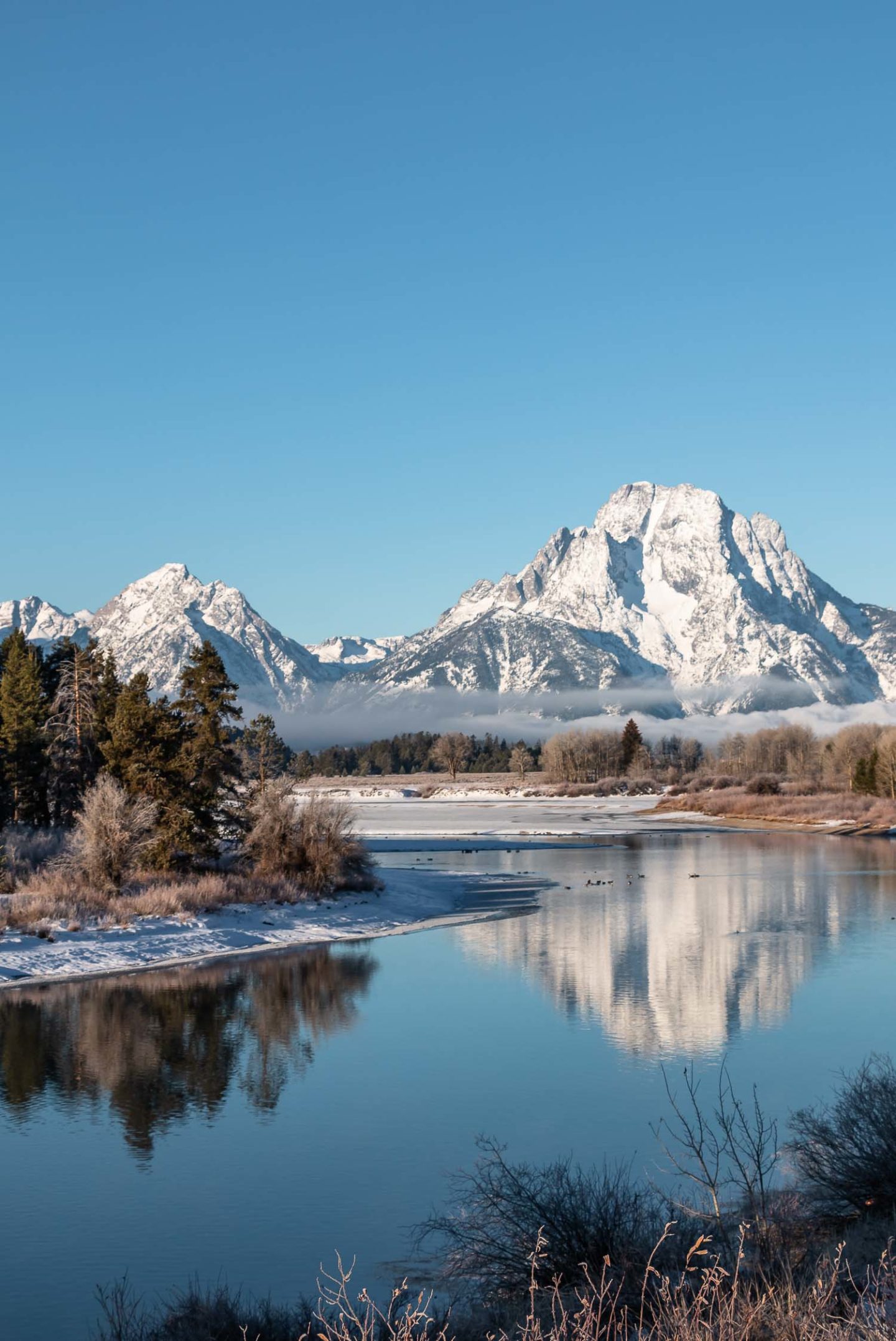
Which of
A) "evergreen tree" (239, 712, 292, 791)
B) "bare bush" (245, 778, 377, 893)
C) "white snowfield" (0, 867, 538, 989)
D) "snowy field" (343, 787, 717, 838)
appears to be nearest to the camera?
"white snowfield" (0, 867, 538, 989)

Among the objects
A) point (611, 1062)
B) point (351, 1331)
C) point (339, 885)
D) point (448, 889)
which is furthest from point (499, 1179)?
point (448, 889)

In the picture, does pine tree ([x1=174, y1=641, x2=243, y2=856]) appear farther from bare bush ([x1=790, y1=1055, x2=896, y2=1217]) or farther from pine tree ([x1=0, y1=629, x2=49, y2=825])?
bare bush ([x1=790, y1=1055, x2=896, y2=1217])

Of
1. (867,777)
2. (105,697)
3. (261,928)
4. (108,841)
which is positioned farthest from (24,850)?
(867,777)

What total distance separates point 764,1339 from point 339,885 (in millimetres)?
38702

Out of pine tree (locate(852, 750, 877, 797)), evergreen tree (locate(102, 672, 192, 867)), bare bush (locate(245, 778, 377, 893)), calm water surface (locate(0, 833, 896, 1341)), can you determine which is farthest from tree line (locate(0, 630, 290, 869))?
pine tree (locate(852, 750, 877, 797))

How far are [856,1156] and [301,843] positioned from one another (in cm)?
3402

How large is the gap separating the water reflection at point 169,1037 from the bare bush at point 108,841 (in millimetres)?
7883

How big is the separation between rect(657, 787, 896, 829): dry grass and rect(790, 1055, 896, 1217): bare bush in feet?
268

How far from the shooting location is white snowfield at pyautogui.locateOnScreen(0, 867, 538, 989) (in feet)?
104

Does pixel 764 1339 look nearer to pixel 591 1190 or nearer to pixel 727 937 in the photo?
pixel 591 1190

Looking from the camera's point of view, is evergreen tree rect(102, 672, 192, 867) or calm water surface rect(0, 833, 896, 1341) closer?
calm water surface rect(0, 833, 896, 1341)

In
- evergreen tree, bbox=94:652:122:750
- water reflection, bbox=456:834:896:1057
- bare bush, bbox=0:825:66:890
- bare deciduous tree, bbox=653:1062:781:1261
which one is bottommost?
water reflection, bbox=456:834:896:1057

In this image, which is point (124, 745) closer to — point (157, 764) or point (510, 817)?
point (157, 764)

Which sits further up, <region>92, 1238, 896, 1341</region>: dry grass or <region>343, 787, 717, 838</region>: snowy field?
<region>92, 1238, 896, 1341</region>: dry grass
